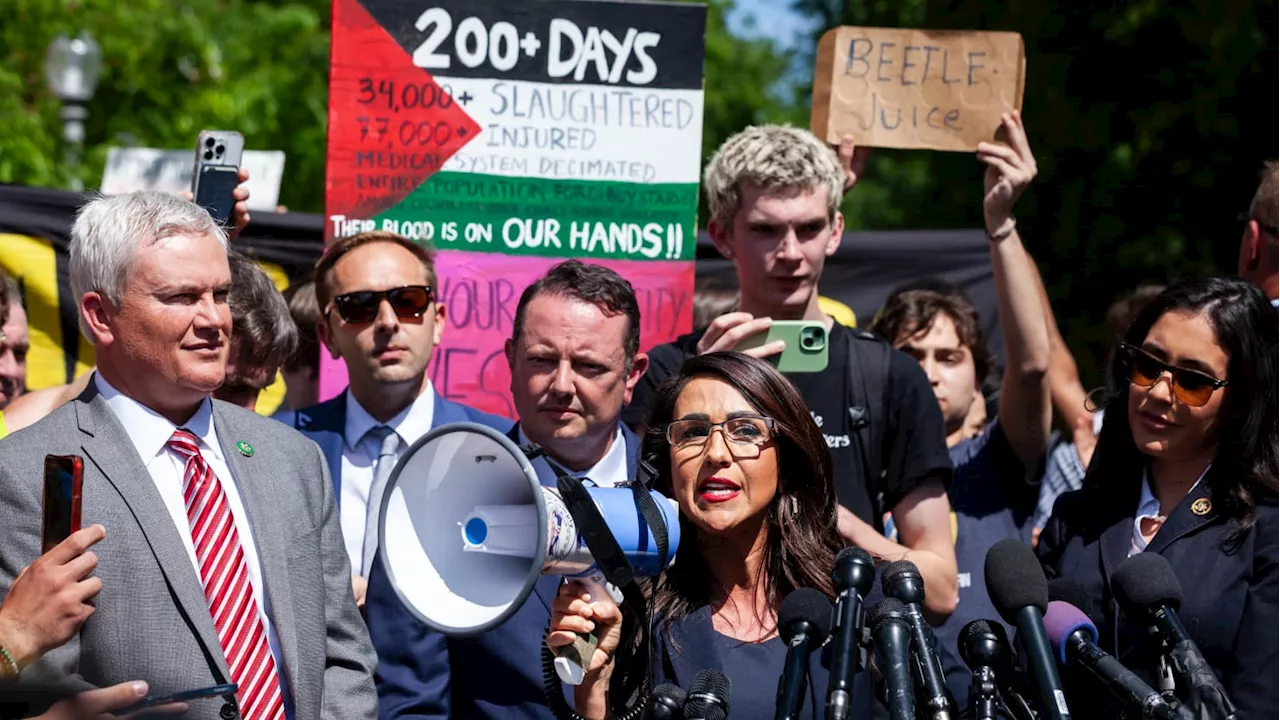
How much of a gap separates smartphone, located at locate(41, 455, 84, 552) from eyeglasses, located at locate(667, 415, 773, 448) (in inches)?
51.0

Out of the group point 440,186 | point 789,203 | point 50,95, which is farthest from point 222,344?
point 50,95

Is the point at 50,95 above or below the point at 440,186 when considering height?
above

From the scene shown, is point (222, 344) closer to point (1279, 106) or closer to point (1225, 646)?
point (1225, 646)

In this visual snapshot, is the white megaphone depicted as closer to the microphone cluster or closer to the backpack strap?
the microphone cluster

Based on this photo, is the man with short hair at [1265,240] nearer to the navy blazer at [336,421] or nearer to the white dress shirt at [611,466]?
the white dress shirt at [611,466]

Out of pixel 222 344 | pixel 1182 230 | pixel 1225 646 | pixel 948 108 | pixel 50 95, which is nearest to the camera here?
pixel 222 344

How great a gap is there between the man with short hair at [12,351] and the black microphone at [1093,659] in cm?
326

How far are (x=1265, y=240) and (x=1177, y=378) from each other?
1.00 meters

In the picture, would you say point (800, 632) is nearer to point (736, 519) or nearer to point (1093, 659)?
point (1093, 659)

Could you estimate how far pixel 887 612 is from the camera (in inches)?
114

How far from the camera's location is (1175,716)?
9.09 feet

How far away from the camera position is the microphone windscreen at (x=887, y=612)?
2896 mm

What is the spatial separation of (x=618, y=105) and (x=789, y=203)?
4.03ft

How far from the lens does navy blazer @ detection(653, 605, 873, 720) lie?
11.4 ft
